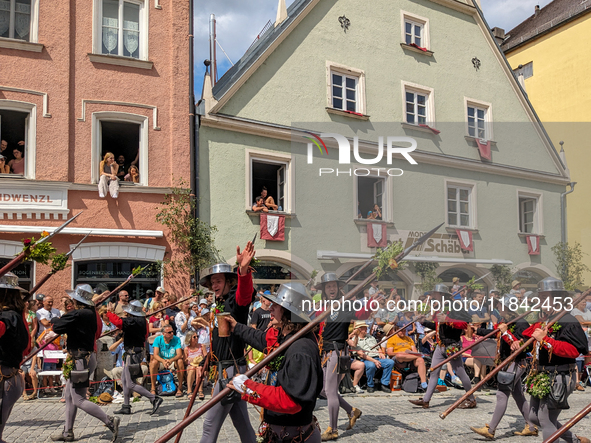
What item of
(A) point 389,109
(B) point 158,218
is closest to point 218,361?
(B) point 158,218

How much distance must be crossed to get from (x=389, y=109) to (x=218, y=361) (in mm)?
13538

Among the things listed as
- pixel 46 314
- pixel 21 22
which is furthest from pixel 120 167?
pixel 46 314

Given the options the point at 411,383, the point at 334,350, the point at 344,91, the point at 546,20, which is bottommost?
the point at 411,383

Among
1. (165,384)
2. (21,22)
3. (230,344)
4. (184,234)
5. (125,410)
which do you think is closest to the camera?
(230,344)

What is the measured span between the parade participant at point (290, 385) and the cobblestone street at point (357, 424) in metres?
3.53

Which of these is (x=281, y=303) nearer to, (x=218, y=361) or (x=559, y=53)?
(x=218, y=361)

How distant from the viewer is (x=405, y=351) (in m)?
12.1

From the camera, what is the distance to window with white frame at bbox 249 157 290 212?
16.2 meters

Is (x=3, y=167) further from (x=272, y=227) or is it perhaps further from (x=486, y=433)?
(x=486, y=433)

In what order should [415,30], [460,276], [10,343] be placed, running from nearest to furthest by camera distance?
1. [10,343]
2. [460,276]
3. [415,30]

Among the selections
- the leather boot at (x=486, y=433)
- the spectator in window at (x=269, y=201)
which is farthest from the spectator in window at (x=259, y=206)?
the leather boot at (x=486, y=433)

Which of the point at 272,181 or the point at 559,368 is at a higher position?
the point at 272,181

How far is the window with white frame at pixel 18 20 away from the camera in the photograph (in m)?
14.1

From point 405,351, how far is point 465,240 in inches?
99.0
